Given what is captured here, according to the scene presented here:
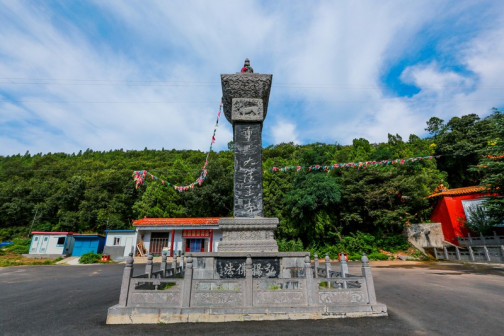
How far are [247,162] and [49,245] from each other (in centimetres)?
2275

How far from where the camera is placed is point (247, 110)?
654 cm

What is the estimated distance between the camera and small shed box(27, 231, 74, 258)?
792 inches

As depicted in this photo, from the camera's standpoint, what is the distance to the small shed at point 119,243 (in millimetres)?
19219

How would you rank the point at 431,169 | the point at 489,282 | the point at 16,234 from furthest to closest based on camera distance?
the point at 16,234 → the point at 431,169 → the point at 489,282

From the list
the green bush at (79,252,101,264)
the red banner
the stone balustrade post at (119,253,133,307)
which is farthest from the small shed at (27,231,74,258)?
the stone balustrade post at (119,253,133,307)

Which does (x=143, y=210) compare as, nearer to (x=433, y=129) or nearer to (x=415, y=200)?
(x=415, y=200)

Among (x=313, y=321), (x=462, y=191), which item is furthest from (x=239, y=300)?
(x=462, y=191)

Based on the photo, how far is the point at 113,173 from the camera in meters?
32.5

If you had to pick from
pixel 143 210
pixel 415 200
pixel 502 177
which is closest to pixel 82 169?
pixel 143 210

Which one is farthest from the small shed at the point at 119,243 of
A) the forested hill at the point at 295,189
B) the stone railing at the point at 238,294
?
the stone railing at the point at 238,294

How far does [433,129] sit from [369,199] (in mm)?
21428

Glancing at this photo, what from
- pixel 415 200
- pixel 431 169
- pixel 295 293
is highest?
pixel 431 169

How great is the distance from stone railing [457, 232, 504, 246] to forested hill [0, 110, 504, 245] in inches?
115

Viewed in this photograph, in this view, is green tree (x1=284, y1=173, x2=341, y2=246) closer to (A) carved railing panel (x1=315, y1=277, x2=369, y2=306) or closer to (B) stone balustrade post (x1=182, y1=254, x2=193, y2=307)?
(A) carved railing panel (x1=315, y1=277, x2=369, y2=306)
